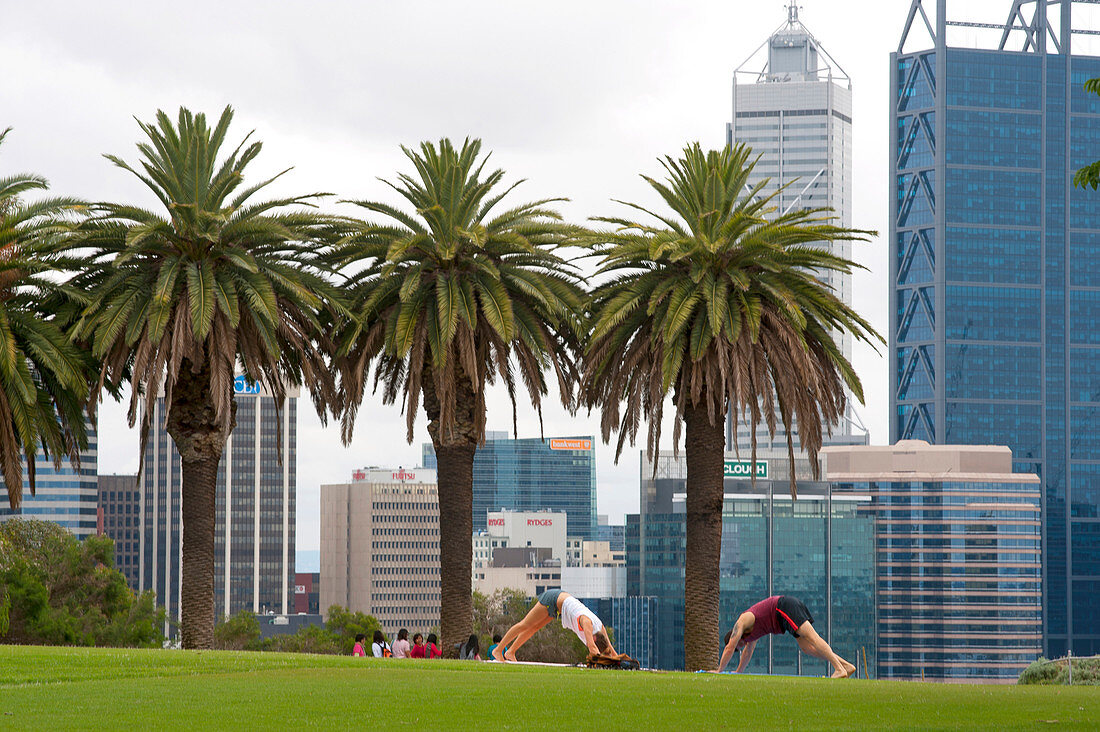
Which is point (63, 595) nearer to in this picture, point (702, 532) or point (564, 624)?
point (702, 532)

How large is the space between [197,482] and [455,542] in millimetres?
7221

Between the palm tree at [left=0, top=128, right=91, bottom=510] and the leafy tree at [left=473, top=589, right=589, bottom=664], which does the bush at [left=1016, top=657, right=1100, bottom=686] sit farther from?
the leafy tree at [left=473, top=589, right=589, bottom=664]

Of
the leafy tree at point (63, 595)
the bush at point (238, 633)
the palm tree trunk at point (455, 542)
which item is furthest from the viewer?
the bush at point (238, 633)

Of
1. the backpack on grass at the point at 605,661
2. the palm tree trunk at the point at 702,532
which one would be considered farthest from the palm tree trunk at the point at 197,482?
the palm tree trunk at the point at 702,532

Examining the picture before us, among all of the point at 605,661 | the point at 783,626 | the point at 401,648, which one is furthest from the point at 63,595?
the point at 783,626

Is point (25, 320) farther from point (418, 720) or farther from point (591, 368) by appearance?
point (418, 720)

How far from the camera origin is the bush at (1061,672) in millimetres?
34125

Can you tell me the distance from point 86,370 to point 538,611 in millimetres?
13738

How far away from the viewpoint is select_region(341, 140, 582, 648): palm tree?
36938mm

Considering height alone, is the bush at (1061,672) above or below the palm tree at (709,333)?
below

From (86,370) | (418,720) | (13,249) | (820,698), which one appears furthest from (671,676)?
(13,249)

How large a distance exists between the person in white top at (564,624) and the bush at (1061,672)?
11.7 m

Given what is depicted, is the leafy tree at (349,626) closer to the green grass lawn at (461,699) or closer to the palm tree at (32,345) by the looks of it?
the palm tree at (32,345)

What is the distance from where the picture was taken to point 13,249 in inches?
1453
